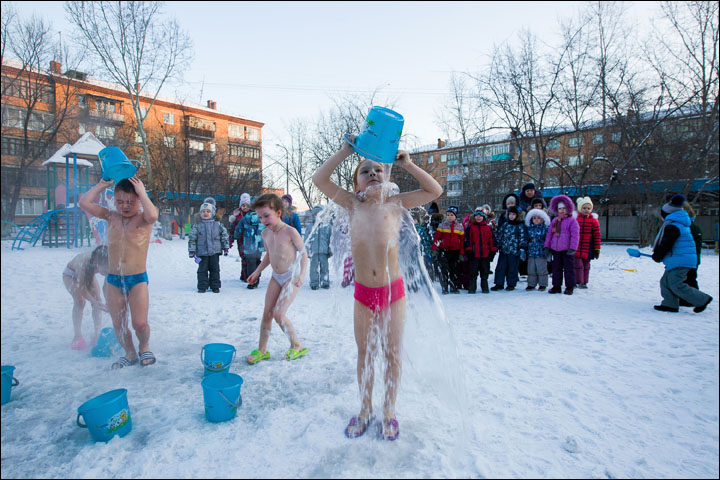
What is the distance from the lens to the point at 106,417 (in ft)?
7.57

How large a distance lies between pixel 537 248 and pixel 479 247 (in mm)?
1288

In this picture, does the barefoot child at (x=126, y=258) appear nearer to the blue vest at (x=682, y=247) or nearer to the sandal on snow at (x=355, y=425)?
the sandal on snow at (x=355, y=425)

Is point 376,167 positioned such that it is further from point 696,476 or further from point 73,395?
point 73,395

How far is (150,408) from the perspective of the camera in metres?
2.79

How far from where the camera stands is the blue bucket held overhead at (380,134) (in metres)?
2.28

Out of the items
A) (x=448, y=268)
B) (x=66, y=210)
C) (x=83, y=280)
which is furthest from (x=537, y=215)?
(x=66, y=210)

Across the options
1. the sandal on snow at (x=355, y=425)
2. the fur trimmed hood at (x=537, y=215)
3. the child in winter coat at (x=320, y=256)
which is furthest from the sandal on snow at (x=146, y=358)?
the fur trimmed hood at (x=537, y=215)

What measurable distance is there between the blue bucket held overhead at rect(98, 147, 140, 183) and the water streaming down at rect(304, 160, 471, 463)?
5.78ft

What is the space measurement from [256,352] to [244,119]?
48.1 meters

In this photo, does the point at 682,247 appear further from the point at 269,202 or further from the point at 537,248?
the point at 269,202

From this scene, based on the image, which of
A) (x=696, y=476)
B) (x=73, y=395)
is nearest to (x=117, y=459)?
(x=73, y=395)

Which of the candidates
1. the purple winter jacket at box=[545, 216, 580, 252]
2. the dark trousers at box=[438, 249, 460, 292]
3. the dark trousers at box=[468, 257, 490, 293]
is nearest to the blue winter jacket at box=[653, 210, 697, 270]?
the purple winter jacket at box=[545, 216, 580, 252]

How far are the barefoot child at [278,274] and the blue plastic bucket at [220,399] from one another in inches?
40.6

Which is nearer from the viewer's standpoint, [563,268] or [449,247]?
[563,268]
